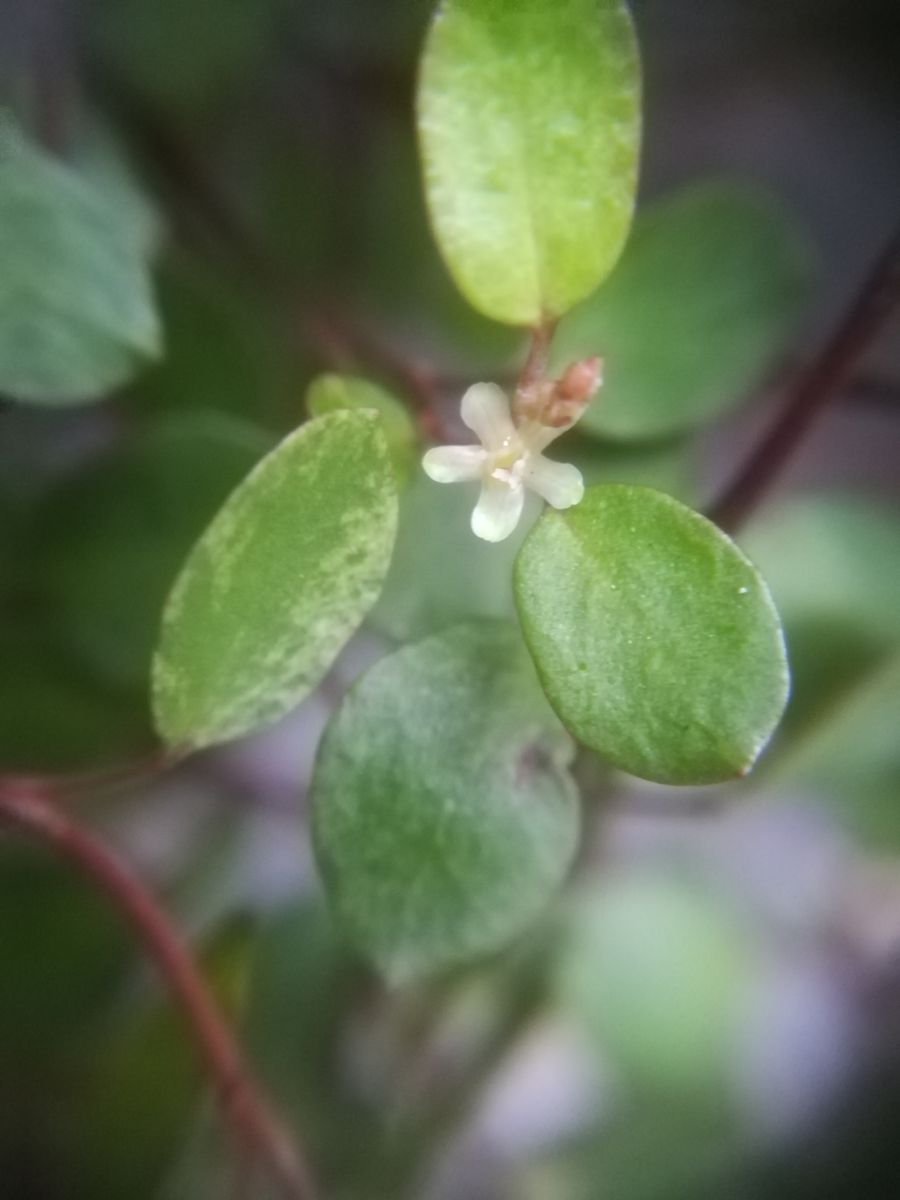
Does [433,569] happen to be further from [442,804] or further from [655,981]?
[655,981]

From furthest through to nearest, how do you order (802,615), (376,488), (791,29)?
(791,29) < (802,615) < (376,488)

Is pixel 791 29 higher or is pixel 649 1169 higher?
pixel 791 29

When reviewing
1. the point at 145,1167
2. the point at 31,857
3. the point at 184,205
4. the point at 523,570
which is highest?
the point at 523,570

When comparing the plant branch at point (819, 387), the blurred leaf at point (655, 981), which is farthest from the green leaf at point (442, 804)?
the blurred leaf at point (655, 981)

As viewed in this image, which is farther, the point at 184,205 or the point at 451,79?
the point at 184,205

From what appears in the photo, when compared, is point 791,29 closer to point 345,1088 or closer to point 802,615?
point 802,615

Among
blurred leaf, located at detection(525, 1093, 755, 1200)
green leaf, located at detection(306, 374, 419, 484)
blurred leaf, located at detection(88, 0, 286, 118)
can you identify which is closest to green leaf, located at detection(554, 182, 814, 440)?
green leaf, located at detection(306, 374, 419, 484)

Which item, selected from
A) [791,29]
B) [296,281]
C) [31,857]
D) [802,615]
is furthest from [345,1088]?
[791,29]

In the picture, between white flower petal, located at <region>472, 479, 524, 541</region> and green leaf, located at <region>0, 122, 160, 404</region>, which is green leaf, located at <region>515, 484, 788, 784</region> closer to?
white flower petal, located at <region>472, 479, 524, 541</region>
